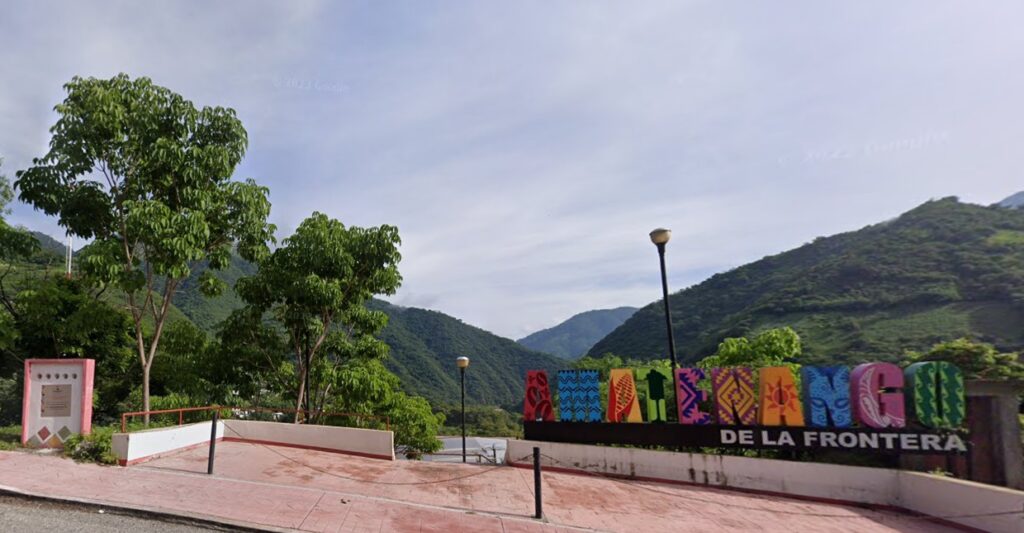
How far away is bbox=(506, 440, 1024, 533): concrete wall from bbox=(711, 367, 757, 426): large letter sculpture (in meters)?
0.88

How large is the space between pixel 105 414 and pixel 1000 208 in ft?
510

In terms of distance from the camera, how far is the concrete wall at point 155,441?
10250 millimetres

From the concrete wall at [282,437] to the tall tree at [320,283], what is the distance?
1263 millimetres

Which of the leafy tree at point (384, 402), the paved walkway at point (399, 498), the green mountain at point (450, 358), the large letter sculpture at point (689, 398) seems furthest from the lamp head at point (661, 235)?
the green mountain at point (450, 358)

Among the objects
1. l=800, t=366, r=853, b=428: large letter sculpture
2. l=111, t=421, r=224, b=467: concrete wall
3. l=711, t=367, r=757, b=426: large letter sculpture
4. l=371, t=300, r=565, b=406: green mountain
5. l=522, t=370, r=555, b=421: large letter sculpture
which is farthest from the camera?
l=371, t=300, r=565, b=406: green mountain

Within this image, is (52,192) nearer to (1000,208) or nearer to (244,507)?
(244,507)

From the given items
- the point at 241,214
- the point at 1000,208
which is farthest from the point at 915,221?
the point at 241,214

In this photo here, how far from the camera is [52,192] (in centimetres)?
1295

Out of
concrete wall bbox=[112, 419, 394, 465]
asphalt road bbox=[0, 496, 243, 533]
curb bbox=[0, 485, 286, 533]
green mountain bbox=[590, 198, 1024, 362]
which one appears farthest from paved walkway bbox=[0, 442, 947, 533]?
green mountain bbox=[590, 198, 1024, 362]

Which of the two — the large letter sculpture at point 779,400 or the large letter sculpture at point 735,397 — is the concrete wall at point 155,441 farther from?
the large letter sculpture at point 779,400

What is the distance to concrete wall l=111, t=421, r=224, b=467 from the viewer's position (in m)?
10.2

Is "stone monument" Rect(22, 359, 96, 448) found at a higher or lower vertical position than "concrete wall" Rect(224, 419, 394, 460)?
higher

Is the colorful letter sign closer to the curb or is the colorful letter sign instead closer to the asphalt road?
the curb

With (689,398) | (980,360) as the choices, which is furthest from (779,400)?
(980,360)
